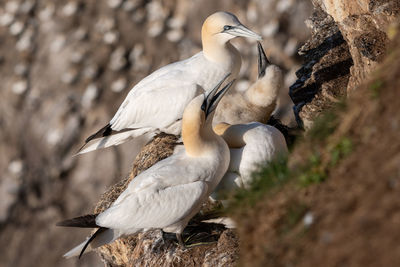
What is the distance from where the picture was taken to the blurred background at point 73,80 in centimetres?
1416

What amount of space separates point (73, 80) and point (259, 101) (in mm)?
9899

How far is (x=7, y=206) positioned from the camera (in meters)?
15.1

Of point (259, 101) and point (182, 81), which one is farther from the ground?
point (182, 81)

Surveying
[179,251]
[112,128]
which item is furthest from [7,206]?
[179,251]

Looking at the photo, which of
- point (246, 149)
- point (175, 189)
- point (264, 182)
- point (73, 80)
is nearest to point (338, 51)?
point (246, 149)

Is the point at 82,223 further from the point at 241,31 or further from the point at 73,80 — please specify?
the point at 73,80

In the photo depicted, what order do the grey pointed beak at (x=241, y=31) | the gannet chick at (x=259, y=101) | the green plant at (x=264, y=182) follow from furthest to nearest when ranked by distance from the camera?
the gannet chick at (x=259, y=101)
the grey pointed beak at (x=241, y=31)
the green plant at (x=264, y=182)

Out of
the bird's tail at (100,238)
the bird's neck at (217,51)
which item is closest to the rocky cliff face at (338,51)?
the bird's neck at (217,51)

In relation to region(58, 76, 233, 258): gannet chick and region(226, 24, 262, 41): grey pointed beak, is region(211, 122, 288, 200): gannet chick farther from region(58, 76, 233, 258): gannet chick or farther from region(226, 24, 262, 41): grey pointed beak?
region(226, 24, 262, 41): grey pointed beak

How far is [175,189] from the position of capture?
4.94 metres

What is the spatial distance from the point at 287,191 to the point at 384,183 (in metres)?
0.64

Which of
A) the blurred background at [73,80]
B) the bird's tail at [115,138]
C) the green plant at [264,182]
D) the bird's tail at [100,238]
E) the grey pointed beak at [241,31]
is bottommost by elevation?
the blurred background at [73,80]

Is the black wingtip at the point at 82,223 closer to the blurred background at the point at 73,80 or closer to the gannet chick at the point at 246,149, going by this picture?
the gannet chick at the point at 246,149

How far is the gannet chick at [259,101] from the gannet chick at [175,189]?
1492 millimetres
